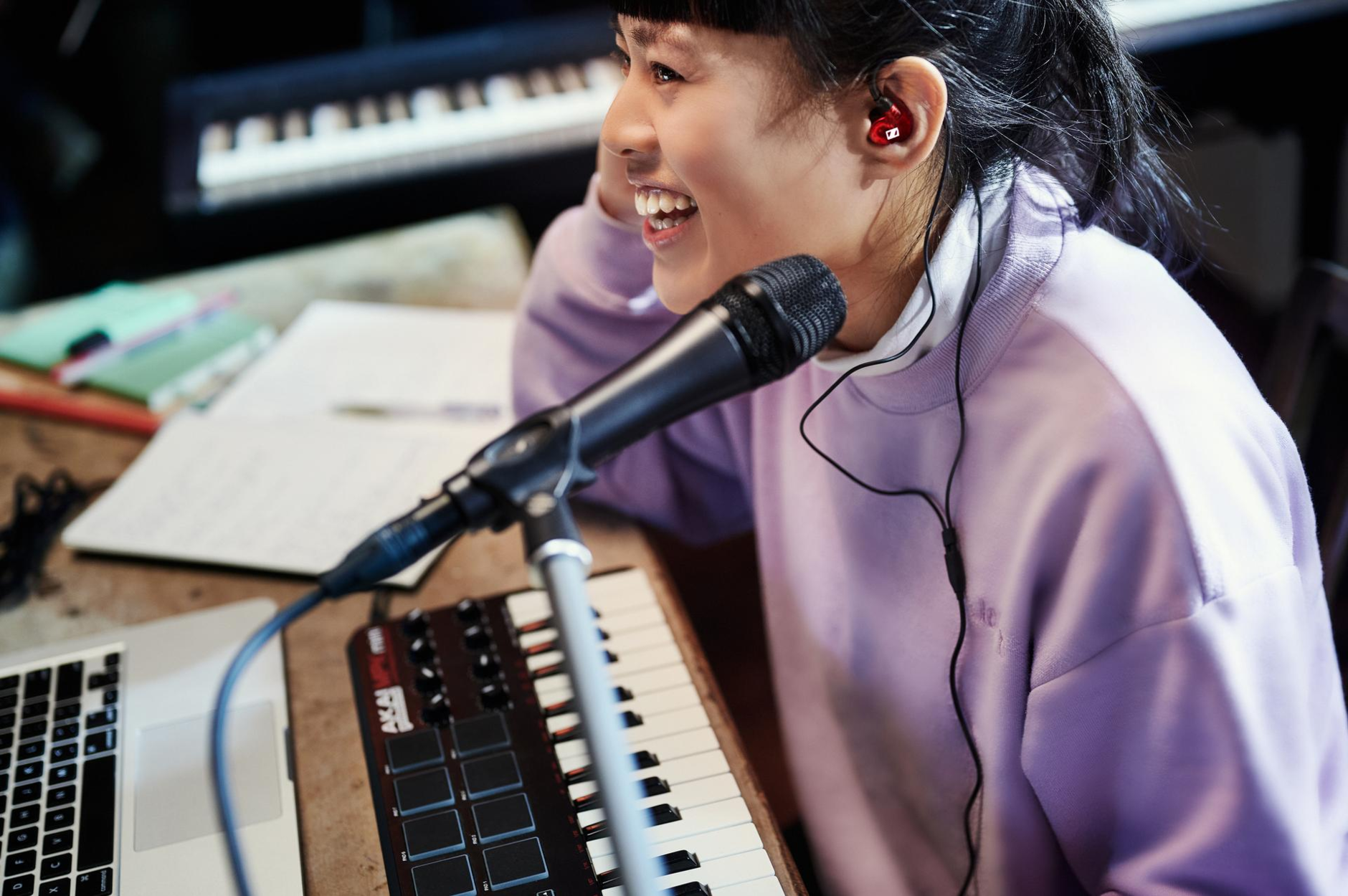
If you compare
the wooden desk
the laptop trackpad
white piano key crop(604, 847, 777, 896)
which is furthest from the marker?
white piano key crop(604, 847, 777, 896)

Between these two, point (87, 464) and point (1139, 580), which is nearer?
point (1139, 580)

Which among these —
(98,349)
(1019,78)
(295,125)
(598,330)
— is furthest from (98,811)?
(295,125)

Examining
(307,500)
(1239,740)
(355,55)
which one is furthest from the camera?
(355,55)

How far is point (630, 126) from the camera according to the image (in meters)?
0.81

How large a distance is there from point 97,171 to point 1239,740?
133 inches

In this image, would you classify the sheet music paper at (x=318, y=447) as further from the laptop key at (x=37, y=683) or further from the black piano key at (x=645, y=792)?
the black piano key at (x=645, y=792)

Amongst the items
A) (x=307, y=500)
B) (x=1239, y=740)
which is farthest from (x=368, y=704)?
(x=1239, y=740)

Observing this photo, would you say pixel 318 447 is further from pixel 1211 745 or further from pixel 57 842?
pixel 1211 745

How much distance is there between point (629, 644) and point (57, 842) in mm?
394

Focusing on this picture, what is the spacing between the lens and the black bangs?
718mm

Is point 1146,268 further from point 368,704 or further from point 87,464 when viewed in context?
point 87,464

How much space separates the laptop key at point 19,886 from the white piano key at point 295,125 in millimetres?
1393

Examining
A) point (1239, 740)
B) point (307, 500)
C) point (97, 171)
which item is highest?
point (97, 171)

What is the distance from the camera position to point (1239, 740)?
70 centimetres
